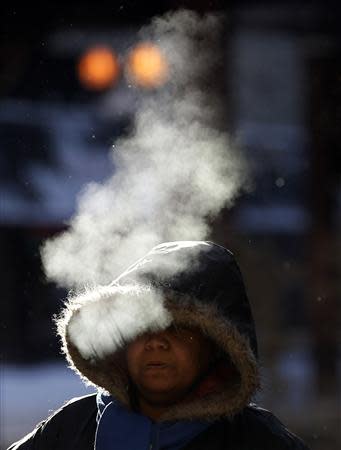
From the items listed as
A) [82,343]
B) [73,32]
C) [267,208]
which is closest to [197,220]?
[267,208]

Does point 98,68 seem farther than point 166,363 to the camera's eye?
Yes

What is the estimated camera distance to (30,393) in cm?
852

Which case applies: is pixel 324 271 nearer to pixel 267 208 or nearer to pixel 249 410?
pixel 267 208

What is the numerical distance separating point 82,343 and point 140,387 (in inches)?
8.2

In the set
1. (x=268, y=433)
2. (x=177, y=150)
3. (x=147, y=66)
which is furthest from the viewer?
(x=147, y=66)

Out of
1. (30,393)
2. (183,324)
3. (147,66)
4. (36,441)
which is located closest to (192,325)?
(183,324)

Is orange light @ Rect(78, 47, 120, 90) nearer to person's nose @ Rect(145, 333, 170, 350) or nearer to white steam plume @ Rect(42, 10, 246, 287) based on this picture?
white steam plume @ Rect(42, 10, 246, 287)

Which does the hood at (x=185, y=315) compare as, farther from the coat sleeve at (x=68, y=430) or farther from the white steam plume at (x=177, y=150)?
the white steam plume at (x=177, y=150)

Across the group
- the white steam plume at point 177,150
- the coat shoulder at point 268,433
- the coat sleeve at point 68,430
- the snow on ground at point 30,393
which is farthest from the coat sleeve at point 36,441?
the snow on ground at point 30,393

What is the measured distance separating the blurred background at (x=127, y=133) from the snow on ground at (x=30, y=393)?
2 cm

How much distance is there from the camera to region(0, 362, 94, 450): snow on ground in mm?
7273

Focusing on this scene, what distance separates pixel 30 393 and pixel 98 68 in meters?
2.70

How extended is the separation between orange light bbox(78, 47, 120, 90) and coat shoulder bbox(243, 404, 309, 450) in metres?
6.36

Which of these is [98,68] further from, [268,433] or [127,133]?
[268,433]
